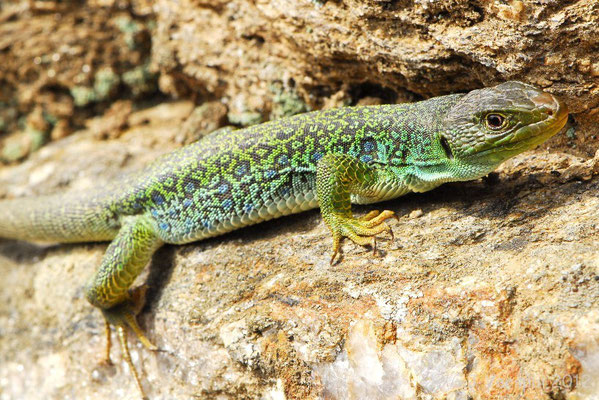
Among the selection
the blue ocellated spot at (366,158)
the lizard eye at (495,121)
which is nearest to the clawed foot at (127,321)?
the blue ocellated spot at (366,158)

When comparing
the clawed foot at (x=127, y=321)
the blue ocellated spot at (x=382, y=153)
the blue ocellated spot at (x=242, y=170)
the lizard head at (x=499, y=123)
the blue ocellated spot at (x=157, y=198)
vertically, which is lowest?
the clawed foot at (x=127, y=321)

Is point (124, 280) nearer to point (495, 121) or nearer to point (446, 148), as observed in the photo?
point (446, 148)

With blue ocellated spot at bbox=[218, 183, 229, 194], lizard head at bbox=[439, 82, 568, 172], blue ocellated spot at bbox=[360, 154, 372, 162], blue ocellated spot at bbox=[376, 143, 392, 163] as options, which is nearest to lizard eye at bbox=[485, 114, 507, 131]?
lizard head at bbox=[439, 82, 568, 172]

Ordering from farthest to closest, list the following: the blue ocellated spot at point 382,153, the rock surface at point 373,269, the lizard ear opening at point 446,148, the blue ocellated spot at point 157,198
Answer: the blue ocellated spot at point 157,198 < the blue ocellated spot at point 382,153 < the lizard ear opening at point 446,148 < the rock surface at point 373,269

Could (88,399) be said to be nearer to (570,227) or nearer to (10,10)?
(570,227)

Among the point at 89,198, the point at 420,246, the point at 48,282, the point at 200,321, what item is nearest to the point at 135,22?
the point at 89,198

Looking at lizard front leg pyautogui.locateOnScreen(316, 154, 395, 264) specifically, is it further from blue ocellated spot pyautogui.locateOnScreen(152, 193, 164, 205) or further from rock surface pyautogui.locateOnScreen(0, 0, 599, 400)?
blue ocellated spot pyautogui.locateOnScreen(152, 193, 164, 205)

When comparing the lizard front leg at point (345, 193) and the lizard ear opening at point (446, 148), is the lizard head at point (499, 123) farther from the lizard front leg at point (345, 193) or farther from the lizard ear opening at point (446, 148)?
the lizard front leg at point (345, 193)
